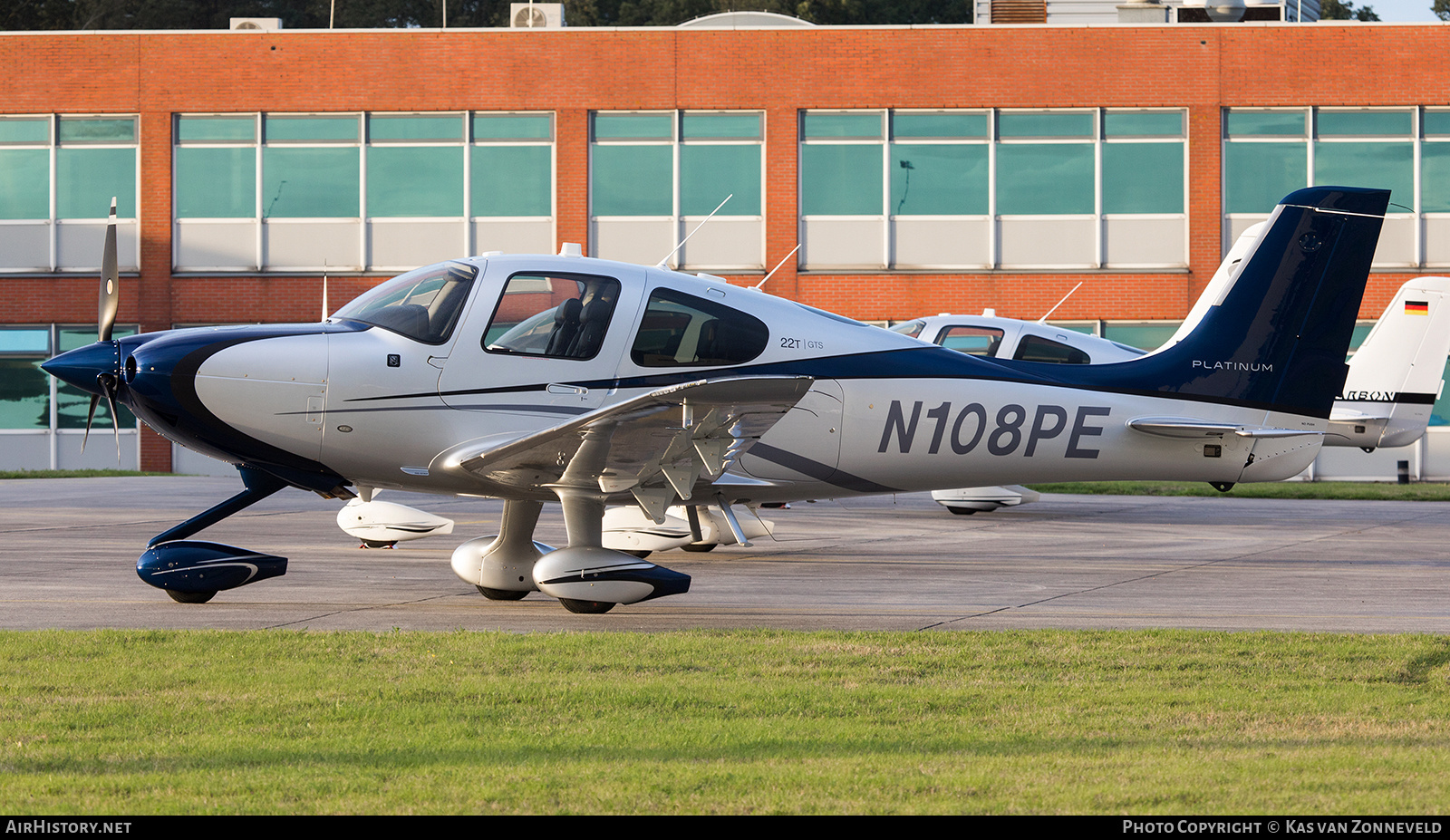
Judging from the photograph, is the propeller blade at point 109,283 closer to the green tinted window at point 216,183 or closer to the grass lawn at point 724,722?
the grass lawn at point 724,722

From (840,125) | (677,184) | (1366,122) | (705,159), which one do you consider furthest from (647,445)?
(1366,122)

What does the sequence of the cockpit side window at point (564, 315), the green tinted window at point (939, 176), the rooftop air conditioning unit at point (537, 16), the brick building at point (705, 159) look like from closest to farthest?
the cockpit side window at point (564, 315) < the brick building at point (705, 159) < the green tinted window at point (939, 176) < the rooftop air conditioning unit at point (537, 16)

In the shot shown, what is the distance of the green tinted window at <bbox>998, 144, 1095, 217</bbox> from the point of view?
2825 centimetres

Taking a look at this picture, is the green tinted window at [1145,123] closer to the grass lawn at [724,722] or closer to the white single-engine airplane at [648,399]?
the white single-engine airplane at [648,399]

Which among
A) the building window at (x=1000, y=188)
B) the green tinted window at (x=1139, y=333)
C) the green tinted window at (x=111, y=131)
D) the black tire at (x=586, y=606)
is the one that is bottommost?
the black tire at (x=586, y=606)

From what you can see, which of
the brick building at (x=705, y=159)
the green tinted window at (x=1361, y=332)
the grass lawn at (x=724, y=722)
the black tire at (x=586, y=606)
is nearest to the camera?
the grass lawn at (x=724, y=722)

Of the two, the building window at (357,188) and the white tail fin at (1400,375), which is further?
the building window at (357,188)

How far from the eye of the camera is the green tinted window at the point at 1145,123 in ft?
92.7

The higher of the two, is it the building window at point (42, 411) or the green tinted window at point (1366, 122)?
the green tinted window at point (1366, 122)

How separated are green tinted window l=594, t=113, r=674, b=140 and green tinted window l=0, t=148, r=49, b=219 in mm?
12250

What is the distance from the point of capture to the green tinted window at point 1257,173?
28.1 meters

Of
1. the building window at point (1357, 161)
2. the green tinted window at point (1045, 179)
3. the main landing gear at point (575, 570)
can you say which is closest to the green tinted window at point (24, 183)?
the green tinted window at point (1045, 179)

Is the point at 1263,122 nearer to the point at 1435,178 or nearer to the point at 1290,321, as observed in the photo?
the point at 1435,178

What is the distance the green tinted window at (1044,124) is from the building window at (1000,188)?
0.9 inches
